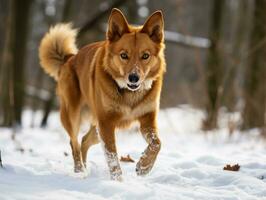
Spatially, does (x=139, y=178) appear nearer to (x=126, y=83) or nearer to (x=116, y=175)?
(x=116, y=175)

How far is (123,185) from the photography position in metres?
3.92

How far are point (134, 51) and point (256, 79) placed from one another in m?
5.49

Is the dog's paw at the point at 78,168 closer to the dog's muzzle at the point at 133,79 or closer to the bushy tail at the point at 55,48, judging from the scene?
the dog's muzzle at the point at 133,79

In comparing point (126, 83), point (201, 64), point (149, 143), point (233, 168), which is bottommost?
point (233, 168)

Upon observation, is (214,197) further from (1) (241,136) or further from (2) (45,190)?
(1) (241,136)

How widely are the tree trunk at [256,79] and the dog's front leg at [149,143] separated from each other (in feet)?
13.6

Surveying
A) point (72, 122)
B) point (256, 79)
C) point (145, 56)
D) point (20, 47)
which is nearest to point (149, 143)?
point (145, 56)

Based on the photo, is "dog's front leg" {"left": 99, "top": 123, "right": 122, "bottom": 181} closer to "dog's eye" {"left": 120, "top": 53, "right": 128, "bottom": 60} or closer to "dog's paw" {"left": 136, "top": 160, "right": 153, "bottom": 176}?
"dog's paw" {"left": 136, "top": 160, "right": 153, "bottom": 176}

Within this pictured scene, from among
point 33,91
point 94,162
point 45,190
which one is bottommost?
point 45,190

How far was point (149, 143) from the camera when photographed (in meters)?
4.81

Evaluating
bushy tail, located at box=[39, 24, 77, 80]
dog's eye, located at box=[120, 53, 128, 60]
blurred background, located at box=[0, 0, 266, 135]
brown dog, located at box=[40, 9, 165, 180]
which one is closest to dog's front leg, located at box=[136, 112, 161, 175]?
brown dog, located at box=[40, 9, 165, 180]

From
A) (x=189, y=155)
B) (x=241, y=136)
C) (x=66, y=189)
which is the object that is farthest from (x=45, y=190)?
(x=241, y=136)

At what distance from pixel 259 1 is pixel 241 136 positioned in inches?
107

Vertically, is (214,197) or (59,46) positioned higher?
(59,46)
